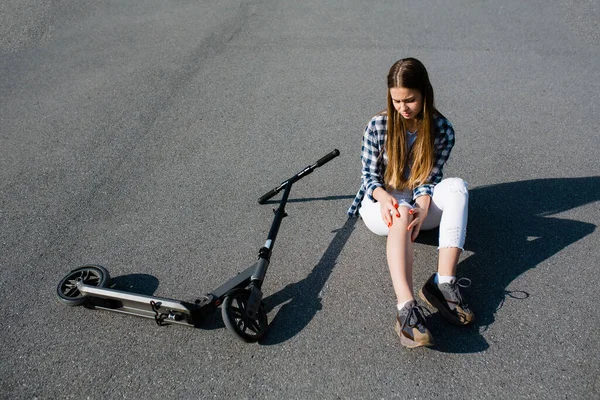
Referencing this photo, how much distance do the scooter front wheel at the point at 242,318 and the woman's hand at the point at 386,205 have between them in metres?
0.86

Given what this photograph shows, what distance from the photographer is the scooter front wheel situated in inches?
109

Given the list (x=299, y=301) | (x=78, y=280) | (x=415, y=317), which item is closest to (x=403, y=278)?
(x=415, y=317)

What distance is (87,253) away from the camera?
3.59 meters

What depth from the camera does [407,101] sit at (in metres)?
3.04

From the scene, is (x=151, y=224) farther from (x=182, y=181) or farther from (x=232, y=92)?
(x=232, y=92)

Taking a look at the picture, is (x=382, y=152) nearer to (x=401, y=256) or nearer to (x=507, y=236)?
(x=401, y=256)

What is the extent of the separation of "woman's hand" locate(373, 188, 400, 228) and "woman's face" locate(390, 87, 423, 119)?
0.47 m

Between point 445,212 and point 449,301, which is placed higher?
point 445,212

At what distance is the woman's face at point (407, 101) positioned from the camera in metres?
3.00

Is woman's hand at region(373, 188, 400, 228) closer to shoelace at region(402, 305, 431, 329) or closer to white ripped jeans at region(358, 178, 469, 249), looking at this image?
white ripped jeans at region(358, 178, 469, 249)

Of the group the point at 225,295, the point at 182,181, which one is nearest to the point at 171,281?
the point at 225,295

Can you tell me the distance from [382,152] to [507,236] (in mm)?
1053

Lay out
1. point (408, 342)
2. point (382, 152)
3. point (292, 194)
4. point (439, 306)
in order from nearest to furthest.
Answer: point (408, 342)
point (439, 306)
point (382, 152)
point (292, 194)

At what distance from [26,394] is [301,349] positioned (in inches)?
53.5
